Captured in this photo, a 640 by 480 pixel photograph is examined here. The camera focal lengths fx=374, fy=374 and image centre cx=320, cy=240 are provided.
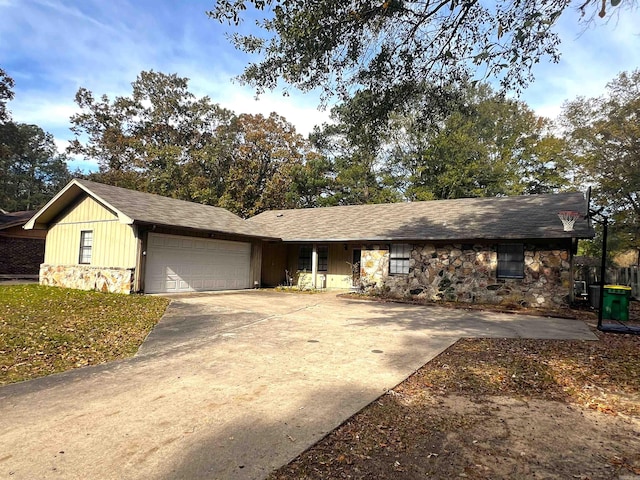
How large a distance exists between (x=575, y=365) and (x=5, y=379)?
7884 mm

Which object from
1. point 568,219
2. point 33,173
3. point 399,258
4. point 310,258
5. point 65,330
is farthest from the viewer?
point 33,173

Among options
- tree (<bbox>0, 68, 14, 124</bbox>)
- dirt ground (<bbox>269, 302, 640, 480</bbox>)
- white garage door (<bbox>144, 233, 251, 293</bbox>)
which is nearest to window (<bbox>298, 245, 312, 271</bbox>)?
white garage door (<bbox>144, 233, 251, 293</bbox>)

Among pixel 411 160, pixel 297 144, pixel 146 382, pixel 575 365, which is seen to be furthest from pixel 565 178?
pixel 146 382

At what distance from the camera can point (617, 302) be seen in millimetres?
10047

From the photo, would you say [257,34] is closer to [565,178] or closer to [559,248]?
[559,248]

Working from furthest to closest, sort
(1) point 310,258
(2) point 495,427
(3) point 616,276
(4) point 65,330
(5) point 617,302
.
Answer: (1) point 310,258, (3) point 616,276, (5) point 617,302, (4) point 65,330, (2) point 495,427

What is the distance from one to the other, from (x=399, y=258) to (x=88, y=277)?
12264mm

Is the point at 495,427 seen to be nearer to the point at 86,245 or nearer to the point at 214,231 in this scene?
the point at 214,231

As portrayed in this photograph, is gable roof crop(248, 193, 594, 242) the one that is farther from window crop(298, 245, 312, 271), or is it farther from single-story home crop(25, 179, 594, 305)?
window crop(298, 245, 312, 271)

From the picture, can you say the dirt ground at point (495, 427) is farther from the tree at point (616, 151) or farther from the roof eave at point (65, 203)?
the tree at point (616, 151)

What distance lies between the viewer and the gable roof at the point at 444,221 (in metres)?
13.0

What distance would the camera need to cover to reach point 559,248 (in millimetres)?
12359

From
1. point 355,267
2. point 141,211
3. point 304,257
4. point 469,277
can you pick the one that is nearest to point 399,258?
point 355,267

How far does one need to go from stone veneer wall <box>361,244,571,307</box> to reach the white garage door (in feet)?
19.2
